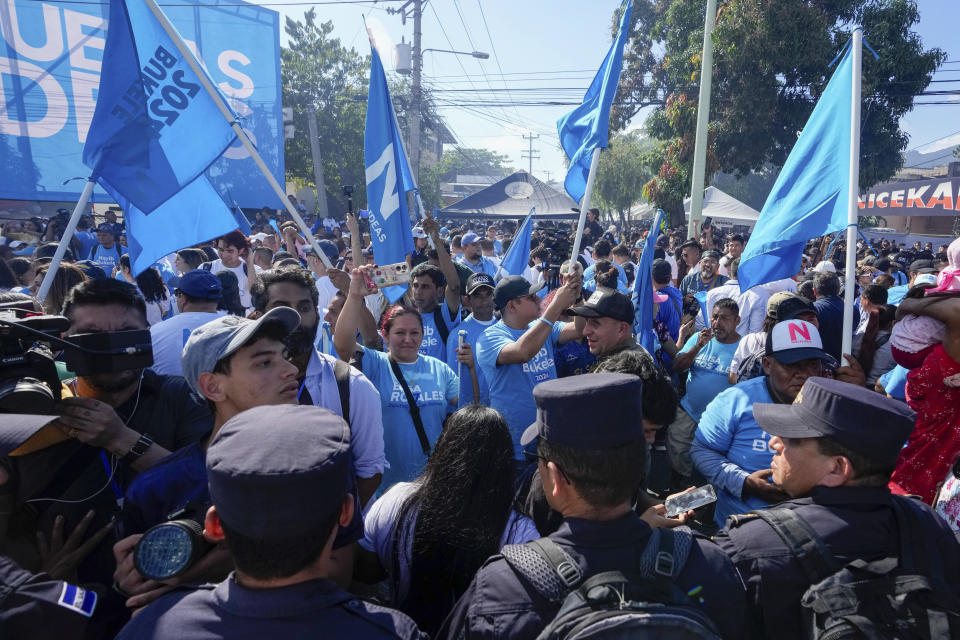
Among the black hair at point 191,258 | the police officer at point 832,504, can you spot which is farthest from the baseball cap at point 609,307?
the black hair at point 191,258

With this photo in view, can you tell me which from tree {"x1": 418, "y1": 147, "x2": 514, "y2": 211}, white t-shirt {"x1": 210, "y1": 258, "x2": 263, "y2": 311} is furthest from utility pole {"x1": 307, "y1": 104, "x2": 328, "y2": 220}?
white t-shirt {"x1": 210, "y1": 258, "x2": 263, "y2": 311}

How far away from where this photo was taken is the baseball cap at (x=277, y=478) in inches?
46.9

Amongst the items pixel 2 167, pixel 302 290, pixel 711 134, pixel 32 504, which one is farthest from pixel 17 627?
pixel 711 134

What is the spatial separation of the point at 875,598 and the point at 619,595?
739 mm

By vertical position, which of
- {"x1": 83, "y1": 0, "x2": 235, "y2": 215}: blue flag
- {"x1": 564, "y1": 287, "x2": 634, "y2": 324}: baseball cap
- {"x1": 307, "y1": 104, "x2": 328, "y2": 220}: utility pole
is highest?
{"x1": 307, "y1": 104, "x2": 328, "y2": 220}: utility pole

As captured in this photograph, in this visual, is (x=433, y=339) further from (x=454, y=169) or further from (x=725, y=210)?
(x=454, y=169)

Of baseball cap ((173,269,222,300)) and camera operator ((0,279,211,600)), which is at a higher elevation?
baseball cap ((173,269,222,300))

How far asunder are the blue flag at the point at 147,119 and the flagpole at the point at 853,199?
12.8ft

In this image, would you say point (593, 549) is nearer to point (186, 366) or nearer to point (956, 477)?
point (186, 366)

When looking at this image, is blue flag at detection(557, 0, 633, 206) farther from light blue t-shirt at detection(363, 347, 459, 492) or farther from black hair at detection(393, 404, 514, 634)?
black hair at detection(393, 404, 514, 634)

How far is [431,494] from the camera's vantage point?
1.90 meters

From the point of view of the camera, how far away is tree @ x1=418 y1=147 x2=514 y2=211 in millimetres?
40375

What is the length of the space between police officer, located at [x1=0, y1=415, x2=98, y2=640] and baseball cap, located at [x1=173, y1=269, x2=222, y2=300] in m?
2.69

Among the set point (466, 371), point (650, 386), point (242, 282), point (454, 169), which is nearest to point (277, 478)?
point (650, 386)
